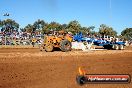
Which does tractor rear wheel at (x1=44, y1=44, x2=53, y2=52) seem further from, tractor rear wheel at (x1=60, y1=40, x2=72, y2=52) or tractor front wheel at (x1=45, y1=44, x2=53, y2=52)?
tractor rear wheel at (x1=60, y1=40, x2=72, y2=52)

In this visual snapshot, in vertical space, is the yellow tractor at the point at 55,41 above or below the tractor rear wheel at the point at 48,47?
above

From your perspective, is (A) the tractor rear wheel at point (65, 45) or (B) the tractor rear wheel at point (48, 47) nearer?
(A) the tractor rear wheel at point (65, 45)

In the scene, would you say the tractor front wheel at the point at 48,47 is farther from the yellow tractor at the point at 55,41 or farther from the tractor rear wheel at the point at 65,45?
the tractor rear wheel at the point at 65,45

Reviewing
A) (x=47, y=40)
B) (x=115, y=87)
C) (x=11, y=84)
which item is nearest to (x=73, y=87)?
(x=115, y=87)

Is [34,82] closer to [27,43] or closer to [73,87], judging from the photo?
[73,87]

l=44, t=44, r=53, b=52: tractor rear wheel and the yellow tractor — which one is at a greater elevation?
the yellow tractor

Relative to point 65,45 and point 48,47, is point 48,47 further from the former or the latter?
point 65,45

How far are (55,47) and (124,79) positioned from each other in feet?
52.0

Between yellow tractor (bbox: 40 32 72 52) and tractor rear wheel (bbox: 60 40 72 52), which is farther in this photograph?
yellow tractor (bbox: 40 32 72 52)

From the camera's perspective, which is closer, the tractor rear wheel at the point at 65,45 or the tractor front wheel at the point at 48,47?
the tractor rear wheel at the point at 65,45

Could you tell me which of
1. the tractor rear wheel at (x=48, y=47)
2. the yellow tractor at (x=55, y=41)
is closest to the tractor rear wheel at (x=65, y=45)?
the yellow tractor at (x=55, y=41)

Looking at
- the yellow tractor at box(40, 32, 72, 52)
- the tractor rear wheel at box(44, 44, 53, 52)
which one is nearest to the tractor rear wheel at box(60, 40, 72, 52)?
the yellow tractor at box(40, 32, 72, 52)

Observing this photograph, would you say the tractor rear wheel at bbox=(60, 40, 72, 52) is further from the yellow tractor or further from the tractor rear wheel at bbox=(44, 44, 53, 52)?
the tractor rear wheel at bbox=(44, 44, 53, 52)

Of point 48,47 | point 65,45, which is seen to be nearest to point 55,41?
point 48,47
